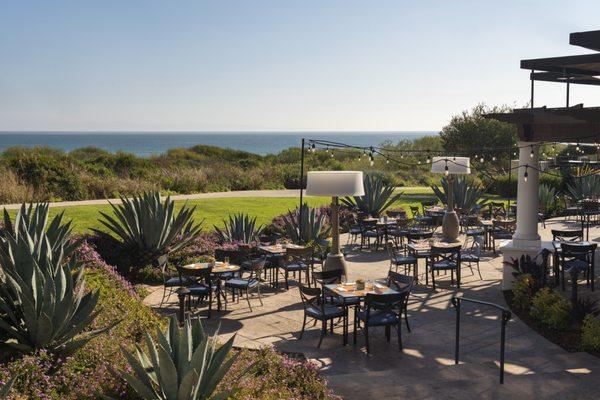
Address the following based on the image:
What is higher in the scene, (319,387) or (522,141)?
(522,141)

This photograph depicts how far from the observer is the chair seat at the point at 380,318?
8.62 m

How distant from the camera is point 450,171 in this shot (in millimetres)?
15578

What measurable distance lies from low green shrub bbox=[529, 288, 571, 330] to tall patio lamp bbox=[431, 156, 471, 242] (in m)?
5.21

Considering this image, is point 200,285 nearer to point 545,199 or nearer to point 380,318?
point 380,318

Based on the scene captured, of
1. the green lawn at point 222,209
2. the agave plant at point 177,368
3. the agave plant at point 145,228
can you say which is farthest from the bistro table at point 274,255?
the agave plant at point 177,368

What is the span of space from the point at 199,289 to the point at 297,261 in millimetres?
3031

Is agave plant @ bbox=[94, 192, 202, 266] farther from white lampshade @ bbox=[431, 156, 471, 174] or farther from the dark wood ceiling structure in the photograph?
the dark wood ceiling structure

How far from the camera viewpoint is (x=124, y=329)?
7332mm

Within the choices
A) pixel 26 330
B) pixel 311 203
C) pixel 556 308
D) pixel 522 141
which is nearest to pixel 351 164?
pixel 311 203

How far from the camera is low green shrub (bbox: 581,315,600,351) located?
8.12m

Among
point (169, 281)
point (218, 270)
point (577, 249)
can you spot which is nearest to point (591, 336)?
point (577, 249)

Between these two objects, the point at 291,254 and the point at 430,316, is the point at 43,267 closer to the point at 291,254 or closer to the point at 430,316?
the point at 291,254

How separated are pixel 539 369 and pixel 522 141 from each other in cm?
546

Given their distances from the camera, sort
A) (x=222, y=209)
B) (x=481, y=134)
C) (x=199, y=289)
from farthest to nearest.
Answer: (x=481, y=134) → (x=222, y=209) → (x=199, y=289)
